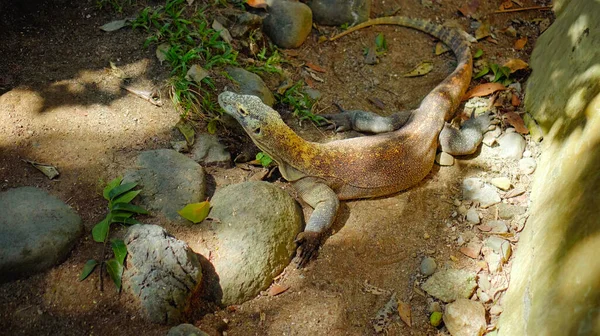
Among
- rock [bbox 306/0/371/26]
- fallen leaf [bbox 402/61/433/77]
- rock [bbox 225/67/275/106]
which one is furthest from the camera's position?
rock [bbox 306/0/371/26]

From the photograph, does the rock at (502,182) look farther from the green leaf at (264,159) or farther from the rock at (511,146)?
the green leaf at (264,159)

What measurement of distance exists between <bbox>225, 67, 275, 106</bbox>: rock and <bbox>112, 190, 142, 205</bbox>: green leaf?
168cm

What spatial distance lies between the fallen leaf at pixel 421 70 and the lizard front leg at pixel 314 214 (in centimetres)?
219

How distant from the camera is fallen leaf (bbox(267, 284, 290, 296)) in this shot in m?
3.82

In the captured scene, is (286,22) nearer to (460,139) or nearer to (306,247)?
(460,139)

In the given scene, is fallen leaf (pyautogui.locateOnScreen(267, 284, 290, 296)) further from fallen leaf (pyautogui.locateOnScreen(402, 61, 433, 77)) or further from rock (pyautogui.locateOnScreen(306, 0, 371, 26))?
rock (pyautogui.locateOnScreen(306, 0, 371, 26))

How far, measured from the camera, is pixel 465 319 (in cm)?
363

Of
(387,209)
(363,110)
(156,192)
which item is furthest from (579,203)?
(156,192)

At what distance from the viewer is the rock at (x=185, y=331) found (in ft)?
10.0

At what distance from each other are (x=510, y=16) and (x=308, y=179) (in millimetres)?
3943

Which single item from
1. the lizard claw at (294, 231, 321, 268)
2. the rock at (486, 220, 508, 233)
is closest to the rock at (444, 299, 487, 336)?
the rock at (486, 220, 508, 233)

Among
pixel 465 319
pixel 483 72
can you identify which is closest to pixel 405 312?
pixel 465 319

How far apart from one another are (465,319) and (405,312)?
452 millimetres

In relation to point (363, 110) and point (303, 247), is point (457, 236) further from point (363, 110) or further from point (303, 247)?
point (363, 110)
